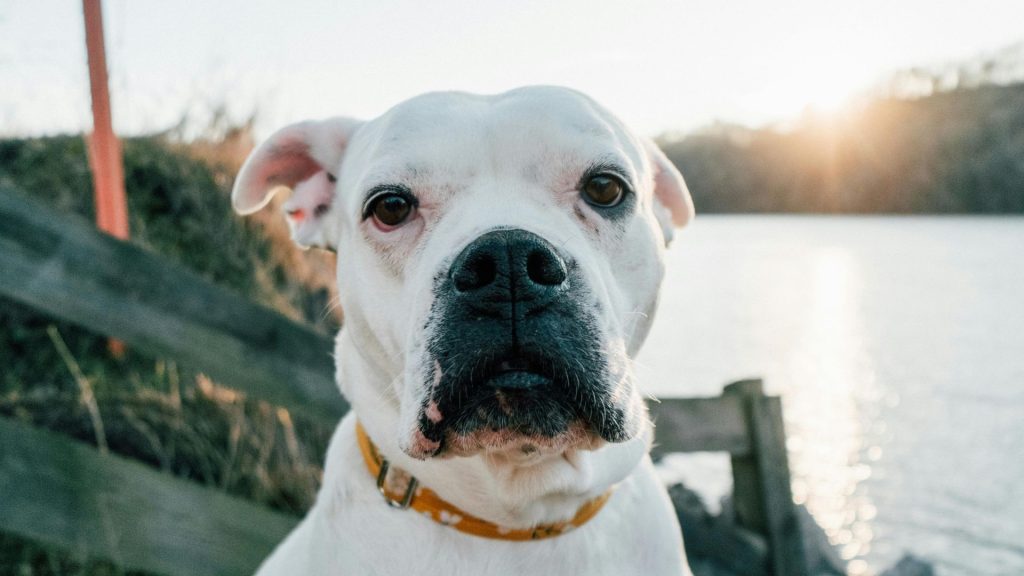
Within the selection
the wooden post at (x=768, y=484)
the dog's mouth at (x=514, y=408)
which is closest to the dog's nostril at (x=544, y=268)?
the dog's mouth at (x=514, y=408)

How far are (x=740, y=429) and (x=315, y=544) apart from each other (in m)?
2.19

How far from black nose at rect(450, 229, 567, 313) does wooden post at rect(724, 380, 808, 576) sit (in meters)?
2.26

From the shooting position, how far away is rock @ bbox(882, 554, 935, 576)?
449 cm

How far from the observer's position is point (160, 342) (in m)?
2.79

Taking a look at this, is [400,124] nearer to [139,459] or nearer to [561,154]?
[561,154]

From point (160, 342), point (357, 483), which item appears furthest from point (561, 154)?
point (160, 342)

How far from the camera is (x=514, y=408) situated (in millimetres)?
1704

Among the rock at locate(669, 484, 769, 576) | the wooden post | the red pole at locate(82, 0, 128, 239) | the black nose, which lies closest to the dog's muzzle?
the black nose

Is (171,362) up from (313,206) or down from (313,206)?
down

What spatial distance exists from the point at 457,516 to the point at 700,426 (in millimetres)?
1818

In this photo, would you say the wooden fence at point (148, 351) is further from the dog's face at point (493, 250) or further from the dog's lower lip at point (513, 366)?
the dog's lower lip at point (513, 366)

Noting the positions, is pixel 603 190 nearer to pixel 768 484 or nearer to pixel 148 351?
pixel 148 351

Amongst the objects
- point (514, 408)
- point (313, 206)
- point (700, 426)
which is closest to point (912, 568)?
point (700, 426)

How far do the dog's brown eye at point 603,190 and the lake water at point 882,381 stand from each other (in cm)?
45
